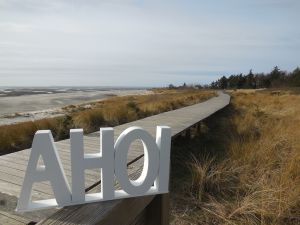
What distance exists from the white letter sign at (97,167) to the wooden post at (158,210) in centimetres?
41

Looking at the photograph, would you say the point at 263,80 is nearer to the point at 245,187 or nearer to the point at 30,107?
the point at 30,107

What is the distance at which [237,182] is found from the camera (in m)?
5.14

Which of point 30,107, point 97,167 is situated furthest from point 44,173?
point 30,107

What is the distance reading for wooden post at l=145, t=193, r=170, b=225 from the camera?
3486 mm

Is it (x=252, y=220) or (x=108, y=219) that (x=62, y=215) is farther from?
(x=252, y=220)

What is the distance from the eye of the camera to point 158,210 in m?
3.52

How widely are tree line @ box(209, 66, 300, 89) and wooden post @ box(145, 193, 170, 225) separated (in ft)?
201

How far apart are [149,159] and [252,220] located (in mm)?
1613

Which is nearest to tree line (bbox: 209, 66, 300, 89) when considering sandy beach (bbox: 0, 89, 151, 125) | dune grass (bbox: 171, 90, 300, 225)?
sandy beach (bbox: 0, 89, 151, 125)

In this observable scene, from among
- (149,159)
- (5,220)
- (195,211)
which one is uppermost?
(149,159)

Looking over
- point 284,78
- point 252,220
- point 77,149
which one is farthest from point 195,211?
point 284,78

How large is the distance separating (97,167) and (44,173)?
15.8 inches

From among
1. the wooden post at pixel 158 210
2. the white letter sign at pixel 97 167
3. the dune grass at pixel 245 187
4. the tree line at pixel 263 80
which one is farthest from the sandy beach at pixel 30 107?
the tree line at pixel 263 80

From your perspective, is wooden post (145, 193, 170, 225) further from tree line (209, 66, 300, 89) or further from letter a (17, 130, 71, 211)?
tree line (209, 66, 300, 89)
